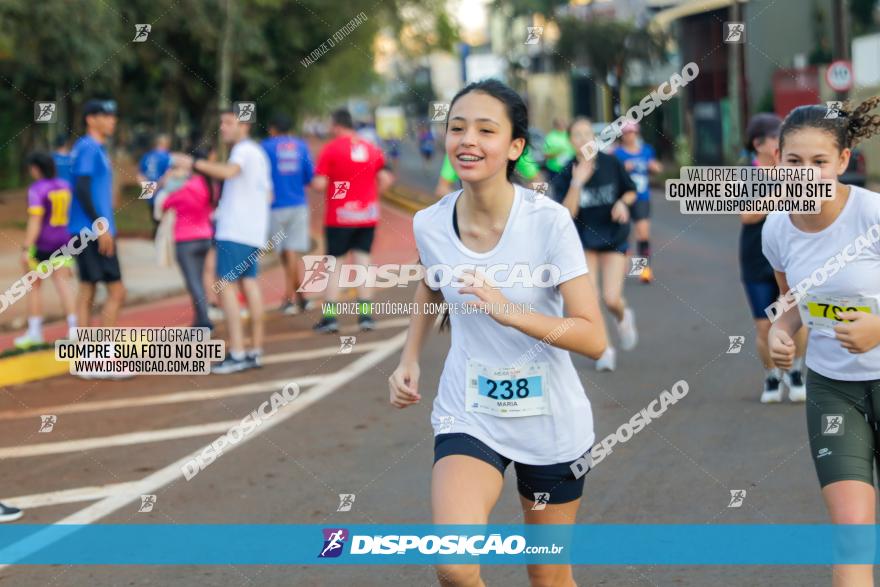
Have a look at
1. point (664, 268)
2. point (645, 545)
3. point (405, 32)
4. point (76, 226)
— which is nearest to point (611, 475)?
point (645, 545)

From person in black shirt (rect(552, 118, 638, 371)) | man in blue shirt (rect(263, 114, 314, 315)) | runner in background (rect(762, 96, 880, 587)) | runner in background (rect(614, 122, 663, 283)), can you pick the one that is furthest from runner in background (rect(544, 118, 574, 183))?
runner in background (rect(762, 96, 880, 587))

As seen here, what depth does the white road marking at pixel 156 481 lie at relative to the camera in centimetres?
611

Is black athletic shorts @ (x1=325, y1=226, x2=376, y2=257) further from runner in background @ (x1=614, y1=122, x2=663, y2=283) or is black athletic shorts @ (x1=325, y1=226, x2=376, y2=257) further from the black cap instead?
runner in background @ (x1=614, y1=122, x2=663, y2=283)

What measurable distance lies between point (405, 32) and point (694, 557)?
29.7 m

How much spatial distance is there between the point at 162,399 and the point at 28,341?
234 cm

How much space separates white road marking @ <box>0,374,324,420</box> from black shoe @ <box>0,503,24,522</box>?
9.20 feet

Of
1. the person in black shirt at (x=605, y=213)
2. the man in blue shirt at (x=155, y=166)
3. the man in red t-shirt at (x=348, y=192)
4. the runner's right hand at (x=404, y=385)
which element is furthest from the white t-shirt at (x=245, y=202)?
the runner's right hand at (x=404, y=385)

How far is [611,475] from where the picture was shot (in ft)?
23.1

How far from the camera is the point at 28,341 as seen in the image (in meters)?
11.5

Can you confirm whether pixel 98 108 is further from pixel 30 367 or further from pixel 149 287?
pixel 149 287

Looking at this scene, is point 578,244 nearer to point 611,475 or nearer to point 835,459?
point 835,459

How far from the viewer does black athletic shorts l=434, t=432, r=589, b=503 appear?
3895mm

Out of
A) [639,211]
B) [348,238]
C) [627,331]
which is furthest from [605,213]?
[639,211]

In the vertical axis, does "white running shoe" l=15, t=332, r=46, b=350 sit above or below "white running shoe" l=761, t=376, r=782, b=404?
above
